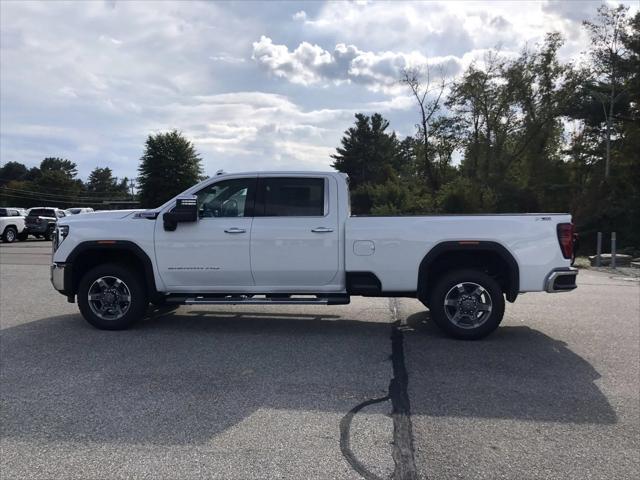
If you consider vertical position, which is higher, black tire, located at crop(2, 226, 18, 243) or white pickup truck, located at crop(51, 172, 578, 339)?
white pickup truck, located at crop(51, 172, 578, 339)

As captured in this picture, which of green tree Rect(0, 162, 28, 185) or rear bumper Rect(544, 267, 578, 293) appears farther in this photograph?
green tree Rect(0, 162, 28, 185)

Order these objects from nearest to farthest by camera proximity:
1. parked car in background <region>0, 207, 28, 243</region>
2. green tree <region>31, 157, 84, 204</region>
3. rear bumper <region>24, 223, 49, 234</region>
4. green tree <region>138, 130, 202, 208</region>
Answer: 1. parked car in background <region>0, 207, 28, 243</region>
2. rear bumper <region>24, 223, 49, 234</region>
3. green tree <region>138, 130, 202, 208</region>
4. green tree <region>31, 157, 84, 204</region>

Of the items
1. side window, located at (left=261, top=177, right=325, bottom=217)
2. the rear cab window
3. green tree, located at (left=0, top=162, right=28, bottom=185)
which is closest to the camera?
side window, located at (left=261, top=177, right=325, bottom=217)

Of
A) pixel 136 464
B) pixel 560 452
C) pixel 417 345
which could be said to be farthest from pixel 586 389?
pixel 136 464

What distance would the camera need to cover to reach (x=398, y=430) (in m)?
4.18

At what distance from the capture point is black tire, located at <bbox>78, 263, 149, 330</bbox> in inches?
282

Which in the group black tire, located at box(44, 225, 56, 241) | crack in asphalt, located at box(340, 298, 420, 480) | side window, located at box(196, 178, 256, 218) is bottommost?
crack in asphalt, located at box(340, 298, 420, 480)

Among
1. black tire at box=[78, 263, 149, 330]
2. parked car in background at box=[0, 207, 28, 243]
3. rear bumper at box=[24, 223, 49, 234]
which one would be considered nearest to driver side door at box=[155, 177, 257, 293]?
black tire at box=[78, 263, 149, 330]

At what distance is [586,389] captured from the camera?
203 inches

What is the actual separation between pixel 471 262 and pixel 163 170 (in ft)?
208

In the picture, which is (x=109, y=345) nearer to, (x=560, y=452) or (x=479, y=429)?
(x=479, y=429)

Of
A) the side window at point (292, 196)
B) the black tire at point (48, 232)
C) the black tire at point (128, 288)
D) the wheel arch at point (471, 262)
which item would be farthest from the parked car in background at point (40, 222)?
the wheel arch at point (471, 262)

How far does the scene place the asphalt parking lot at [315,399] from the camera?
370 cm

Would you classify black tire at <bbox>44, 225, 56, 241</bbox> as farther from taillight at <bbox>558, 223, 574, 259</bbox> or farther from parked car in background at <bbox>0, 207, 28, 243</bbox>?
taillight at <bbox>558, 223, 574, 259</bbox>
